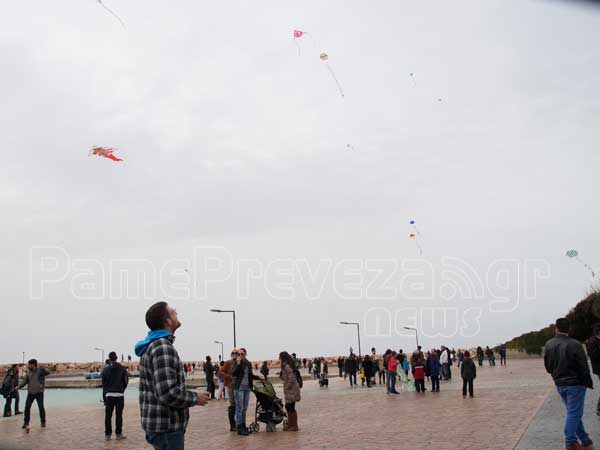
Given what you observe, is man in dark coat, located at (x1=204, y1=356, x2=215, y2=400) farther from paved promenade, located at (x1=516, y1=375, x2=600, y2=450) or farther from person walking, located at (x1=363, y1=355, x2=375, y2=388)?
paved promenade, located at (x1=516, y1=375, x2=600, y2=450)

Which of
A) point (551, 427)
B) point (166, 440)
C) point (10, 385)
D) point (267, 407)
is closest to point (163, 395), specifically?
point (166, 440)

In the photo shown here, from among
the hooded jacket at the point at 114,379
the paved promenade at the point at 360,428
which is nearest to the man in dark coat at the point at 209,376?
the paved promenade at the point at 360,428

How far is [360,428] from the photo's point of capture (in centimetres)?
1316

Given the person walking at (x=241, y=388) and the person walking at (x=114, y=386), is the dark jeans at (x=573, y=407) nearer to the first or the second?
A: the person walking at (x=241, y=388)

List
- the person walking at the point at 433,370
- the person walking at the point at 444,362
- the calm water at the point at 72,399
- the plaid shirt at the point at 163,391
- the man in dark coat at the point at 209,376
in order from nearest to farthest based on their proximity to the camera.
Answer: the plaid shirt at the point at 163,391, the person walking at the point at 433,370, the man in dark coat at the point at 209,376, the calm water at the point at 72,399, the person walking at the point at 444,362

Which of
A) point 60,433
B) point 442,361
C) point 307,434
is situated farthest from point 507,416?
point 442,361

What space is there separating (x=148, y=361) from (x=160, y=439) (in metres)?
0.58

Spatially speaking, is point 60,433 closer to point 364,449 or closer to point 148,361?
point 364,449

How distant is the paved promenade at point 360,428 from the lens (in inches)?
429

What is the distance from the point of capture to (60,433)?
15297 millimetres

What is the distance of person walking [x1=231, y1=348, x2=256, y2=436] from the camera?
13.5 metres

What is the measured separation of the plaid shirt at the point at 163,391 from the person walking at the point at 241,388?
8.90 metres

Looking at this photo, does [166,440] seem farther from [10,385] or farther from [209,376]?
[209,376]

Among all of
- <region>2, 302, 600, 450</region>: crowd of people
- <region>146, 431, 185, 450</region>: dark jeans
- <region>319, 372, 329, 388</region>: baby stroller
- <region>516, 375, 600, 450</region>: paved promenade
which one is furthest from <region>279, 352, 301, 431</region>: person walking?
<region>319, 372, 329, 388</region>: baby stroller
